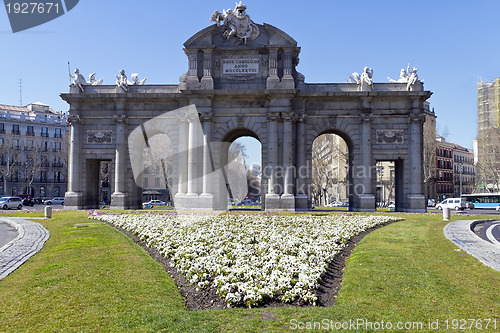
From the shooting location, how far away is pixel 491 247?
1820 centimetres

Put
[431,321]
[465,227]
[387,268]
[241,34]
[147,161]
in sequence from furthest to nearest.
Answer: [147,161] → [241,34] → [465,227] → [387,268] → [431,321]

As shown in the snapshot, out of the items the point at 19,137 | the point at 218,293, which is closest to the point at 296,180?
the point at 218,293

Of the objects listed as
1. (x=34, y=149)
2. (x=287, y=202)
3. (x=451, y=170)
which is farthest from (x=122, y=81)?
(x=451, y=170)

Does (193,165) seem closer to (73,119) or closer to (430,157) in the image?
(73,119)

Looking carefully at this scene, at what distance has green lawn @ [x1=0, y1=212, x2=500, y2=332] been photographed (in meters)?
8.69

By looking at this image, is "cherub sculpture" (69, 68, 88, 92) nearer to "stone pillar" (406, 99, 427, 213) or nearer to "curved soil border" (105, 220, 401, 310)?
"stone pillar" (406, 99, 427, 213)

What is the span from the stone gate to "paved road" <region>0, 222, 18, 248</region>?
623 inches

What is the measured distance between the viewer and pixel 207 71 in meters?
41.5

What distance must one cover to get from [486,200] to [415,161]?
115ft

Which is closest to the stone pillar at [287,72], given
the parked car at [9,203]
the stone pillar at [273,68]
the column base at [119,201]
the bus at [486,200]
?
the stone pillar at [273,68]

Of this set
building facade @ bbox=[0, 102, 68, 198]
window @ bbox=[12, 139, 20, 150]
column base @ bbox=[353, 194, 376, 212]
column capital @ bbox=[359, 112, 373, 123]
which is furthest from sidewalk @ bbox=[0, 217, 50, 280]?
window @ bbox=[12, 139, 20, 150]

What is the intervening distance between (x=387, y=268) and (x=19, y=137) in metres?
95.0

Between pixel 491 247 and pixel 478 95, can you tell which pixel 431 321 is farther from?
pixel 478 95

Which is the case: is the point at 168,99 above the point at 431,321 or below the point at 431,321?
above
